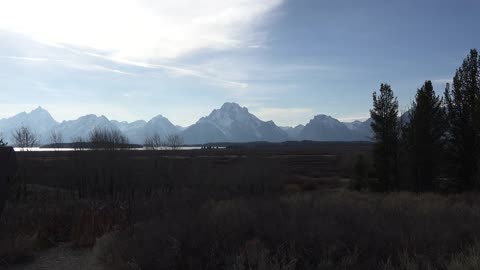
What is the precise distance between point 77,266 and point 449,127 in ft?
109

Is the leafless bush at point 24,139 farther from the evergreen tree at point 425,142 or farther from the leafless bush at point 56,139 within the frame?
the evergreen tree at point 425,142

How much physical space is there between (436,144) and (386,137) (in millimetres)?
3895

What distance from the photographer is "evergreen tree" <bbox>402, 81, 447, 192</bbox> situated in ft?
109

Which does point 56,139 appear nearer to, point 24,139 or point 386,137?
point 24,139

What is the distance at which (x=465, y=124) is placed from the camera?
110 feet

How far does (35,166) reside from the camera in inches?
1690

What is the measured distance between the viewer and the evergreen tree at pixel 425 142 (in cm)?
3319

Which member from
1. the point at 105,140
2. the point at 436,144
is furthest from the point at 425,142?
the point at 105,140

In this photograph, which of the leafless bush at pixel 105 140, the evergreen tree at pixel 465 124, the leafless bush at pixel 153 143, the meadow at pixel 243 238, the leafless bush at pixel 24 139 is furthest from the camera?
the leafless bush at pixel 153 143

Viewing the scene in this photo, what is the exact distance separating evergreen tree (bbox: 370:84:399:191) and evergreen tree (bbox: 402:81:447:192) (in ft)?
5.09

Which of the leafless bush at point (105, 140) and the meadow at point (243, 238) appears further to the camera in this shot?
the leafless bush at point (105, 140)

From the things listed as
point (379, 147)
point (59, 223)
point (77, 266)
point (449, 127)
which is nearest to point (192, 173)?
point (379, 147)

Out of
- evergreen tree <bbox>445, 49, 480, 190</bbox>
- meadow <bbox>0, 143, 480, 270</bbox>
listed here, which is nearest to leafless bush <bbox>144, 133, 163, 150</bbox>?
evergreen tree <bbox>445, 49, 480, 190</bbox>

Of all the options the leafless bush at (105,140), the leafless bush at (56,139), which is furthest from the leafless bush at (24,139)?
the leafless bush at (105,140)
